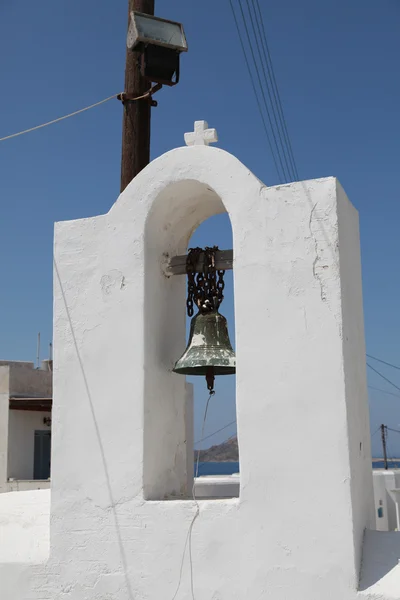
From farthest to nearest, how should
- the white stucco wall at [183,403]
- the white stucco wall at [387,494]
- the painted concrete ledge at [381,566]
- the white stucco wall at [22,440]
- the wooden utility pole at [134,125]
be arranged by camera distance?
the white stucco wall at [22,440] → the white stucco wall at [387,494] → the wooden utility pole at [134,125] → the white stucco wall at [183,403] → the painted concrete ledge at [381,566]

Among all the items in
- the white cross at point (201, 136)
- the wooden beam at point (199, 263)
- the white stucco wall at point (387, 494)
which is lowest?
the white stucco wall at point (387, 494)

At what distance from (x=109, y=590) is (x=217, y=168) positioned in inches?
113

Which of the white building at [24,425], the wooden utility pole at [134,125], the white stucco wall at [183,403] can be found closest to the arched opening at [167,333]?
the white stucco wall at [183,403]

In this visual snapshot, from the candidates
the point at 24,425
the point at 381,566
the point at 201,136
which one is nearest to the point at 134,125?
the point at 201,136

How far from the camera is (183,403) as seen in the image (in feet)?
19.0

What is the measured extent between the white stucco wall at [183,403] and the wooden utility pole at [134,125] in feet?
8.90

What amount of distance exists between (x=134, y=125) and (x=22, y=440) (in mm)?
19342

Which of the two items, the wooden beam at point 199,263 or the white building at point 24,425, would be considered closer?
the wooden beam at point 199,263

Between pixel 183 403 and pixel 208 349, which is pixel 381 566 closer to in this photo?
pixel 208 349

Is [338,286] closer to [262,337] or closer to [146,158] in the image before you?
[262,337]

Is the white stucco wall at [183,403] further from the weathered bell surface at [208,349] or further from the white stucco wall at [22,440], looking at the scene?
the white stucco wall at [22,440]

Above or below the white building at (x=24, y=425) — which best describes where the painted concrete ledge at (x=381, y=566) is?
below

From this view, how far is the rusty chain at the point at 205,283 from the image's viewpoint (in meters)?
5.52

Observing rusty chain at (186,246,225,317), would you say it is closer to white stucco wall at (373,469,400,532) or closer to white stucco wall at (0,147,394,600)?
white stucco wall at (0,147,394,600)
